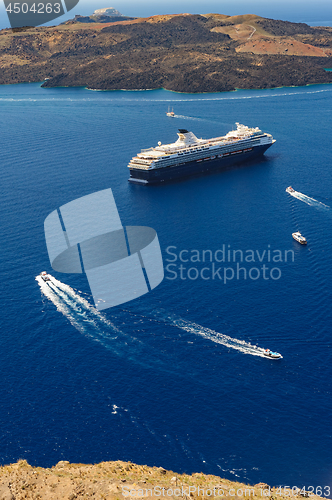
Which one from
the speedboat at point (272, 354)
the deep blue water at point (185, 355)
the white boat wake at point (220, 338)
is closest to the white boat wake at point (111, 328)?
the white boat wake at point (220, 338)

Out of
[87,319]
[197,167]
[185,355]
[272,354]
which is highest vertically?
[197,167]

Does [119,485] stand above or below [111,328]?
above

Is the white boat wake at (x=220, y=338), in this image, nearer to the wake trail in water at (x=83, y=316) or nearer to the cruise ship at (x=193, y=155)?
the wake trail in water at (x=83, y=316)

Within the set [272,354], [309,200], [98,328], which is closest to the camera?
[272,354]

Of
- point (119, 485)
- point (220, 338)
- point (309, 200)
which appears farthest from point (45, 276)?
point (309, 200)

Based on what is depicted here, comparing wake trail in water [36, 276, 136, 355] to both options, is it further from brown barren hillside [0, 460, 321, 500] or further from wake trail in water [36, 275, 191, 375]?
brown barren hillside [0, 460, 321, 500]

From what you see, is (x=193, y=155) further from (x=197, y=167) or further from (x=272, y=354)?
(x=272, y=354)
